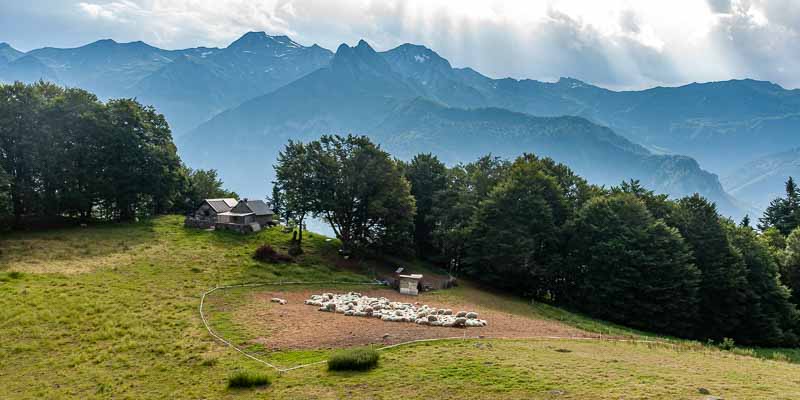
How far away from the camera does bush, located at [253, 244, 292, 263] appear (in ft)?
175

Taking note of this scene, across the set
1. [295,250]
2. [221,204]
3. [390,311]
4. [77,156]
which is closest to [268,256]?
[295,250]

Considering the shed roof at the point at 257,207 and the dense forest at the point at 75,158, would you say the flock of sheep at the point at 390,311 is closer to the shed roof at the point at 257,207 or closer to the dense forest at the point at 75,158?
the shed roof at the point at 257,207

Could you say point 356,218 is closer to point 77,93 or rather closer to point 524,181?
point 524,181

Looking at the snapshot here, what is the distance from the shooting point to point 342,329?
29859 mm

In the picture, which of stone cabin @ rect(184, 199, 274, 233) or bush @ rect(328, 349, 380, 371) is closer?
bush @ rect(328, 349, 380, 371)

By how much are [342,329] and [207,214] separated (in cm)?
4547

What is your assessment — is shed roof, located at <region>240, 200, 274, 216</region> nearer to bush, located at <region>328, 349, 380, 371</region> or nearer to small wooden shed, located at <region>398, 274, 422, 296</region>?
small wooden shed, located at <region>398, 274, 422, 296</region>

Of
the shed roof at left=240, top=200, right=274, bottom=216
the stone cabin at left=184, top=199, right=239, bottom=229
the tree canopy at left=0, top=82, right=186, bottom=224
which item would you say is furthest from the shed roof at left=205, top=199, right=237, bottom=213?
the tree canopy at left=0, top=82, right=186, bottom=224

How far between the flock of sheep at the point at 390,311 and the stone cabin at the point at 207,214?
1201 inches

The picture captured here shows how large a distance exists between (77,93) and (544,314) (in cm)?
6442

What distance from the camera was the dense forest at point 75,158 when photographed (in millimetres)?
57531

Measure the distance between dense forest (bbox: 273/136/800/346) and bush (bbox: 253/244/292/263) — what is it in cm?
864

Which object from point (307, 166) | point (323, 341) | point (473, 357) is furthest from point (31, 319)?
point (307, 166)

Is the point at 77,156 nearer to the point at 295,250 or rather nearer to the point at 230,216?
the point at 230,216
